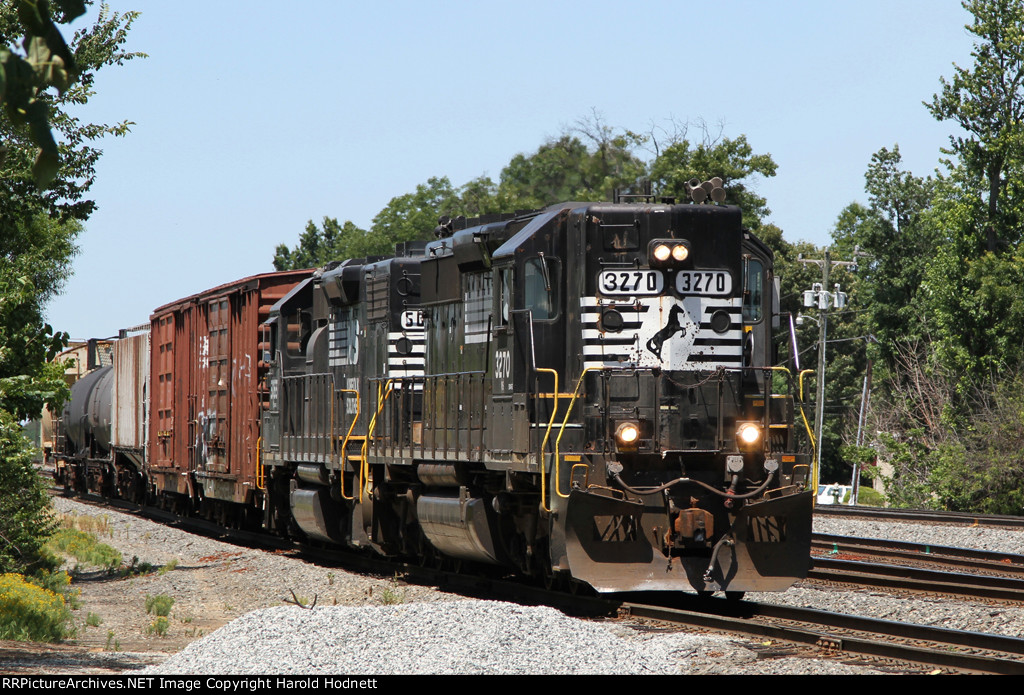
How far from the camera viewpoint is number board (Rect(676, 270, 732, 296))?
1183cm

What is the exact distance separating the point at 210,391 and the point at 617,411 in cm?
1360

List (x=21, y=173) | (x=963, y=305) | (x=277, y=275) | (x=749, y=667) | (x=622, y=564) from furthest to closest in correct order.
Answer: (x=963, y=305)
(x=277, y=275)
(x=21, y=173)
(x=622, y=564)
(x=749, y=667)

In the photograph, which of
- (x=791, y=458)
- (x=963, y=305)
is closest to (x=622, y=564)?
(x=791, y=458)

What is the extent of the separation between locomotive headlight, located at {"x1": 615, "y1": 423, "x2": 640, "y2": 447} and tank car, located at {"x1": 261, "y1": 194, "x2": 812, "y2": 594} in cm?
2

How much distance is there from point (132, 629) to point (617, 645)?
6.28 m

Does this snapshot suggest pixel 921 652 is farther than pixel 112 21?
No

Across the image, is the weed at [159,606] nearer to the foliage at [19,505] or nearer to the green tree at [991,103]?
the foliage at [19,505]

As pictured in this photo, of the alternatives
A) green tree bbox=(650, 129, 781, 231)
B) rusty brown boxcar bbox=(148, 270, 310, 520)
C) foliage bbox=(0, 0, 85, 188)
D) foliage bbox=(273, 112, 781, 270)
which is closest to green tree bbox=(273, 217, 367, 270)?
foliage bbox=(273, 112, 781, 270)

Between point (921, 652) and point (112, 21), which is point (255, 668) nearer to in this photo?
point (921, 652)

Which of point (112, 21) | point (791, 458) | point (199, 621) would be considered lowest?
point (199, 621)

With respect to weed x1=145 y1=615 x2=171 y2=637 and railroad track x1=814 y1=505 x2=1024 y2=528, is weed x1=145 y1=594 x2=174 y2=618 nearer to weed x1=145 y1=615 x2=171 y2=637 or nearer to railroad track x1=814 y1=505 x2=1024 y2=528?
weed x1=145 y1=615 x2=171 y2=637

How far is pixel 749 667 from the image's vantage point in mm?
8375

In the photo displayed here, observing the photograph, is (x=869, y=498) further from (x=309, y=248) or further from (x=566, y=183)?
(x=309, y=248)

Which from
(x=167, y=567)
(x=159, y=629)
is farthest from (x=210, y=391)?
(x=159, y=629)
